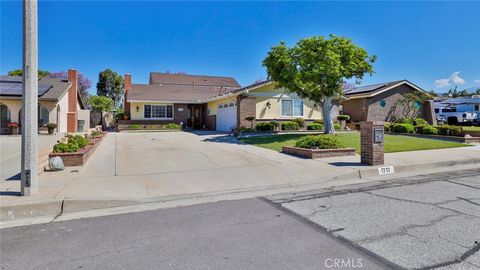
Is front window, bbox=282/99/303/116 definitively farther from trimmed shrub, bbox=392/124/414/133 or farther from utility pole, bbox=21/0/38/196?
utility pole, bbox=21/0/38/196

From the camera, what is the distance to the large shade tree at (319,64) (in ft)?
55.1

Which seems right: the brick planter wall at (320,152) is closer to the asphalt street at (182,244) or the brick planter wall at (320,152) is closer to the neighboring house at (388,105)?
the asphalt street at (182,244)

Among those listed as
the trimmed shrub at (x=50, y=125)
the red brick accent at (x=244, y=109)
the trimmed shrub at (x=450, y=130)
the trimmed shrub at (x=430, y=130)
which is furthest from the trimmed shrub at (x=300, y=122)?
the trimmed shrub at (x=50, y=125)

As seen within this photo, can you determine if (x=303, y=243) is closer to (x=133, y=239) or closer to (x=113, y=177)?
(x=133, y=239)

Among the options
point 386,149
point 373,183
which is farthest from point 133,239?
point 386,149

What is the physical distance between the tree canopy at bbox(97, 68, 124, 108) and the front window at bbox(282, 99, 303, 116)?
38877 mm

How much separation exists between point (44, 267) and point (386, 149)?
42.9 feet

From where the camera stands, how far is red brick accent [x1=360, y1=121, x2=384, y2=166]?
976cm

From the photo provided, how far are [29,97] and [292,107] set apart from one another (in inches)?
821

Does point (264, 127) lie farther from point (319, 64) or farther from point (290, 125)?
point (319, 64)

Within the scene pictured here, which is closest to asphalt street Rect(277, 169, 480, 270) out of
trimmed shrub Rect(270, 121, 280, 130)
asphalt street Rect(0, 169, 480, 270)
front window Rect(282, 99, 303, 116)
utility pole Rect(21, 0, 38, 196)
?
asphalt street Rect(0, 169, 480, 270)

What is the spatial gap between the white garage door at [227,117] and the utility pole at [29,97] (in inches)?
724

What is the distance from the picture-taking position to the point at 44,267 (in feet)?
11.5

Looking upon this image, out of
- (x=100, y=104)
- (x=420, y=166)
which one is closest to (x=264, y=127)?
(x=420, y=166)
